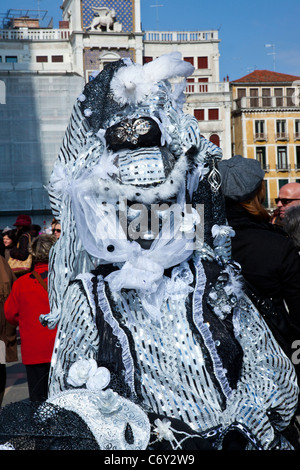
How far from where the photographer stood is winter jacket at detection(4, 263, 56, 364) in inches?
163

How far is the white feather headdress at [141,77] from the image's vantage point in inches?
89.6

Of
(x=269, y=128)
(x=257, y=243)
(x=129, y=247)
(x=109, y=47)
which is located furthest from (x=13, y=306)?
(x=269, y=128)

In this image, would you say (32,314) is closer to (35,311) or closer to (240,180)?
(35,311)

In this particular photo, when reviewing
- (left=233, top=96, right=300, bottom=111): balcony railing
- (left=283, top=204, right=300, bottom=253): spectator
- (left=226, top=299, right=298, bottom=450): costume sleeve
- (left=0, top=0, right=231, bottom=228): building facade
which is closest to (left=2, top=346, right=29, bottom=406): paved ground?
(left=283, top=204, right=300, bottom=253): spectator

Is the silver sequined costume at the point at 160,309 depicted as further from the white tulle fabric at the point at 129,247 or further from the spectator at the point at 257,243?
the spectator at the point at 257,243

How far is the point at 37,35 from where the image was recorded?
39.7 metres

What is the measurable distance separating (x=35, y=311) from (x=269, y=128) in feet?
129

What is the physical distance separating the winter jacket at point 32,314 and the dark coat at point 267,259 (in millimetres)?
1718

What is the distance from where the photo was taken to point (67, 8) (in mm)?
41094

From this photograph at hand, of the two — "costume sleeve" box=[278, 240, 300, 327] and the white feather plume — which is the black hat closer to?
"costume sleeve" box=[278, 240, 300, 327]

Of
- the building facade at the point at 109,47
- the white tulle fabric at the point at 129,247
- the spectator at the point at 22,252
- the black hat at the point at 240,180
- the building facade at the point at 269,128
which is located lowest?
the spectator at the point at 22,252

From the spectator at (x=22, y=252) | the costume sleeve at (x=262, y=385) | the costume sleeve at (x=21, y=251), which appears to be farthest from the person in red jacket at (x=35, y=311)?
the costume sleeve at (x=262, y=385)

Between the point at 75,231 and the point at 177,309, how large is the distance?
459 millimetres

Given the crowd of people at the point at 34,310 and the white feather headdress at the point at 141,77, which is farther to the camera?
the crowd of people at the point at 34,310
